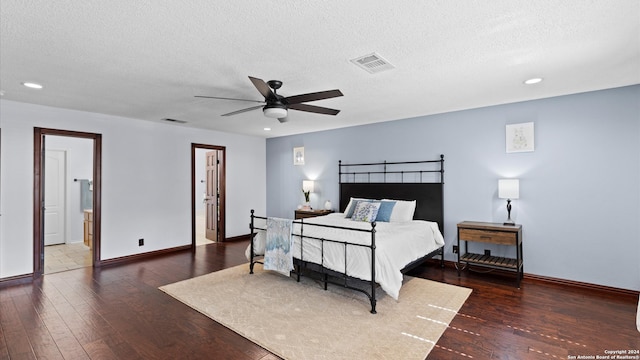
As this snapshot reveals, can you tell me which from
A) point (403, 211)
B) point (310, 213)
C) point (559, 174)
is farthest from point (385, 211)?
point (559, 174)

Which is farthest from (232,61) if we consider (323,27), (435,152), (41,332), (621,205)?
(621,205)

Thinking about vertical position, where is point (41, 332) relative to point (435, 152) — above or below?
below

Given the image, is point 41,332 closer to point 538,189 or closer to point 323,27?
point 323,27

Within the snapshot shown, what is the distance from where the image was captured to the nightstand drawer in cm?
395

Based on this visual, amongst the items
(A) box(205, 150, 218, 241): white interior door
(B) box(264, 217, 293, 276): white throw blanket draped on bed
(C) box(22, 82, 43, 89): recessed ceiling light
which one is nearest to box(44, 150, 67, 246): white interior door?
(A) box(205, 150, 218, 241): white interior door

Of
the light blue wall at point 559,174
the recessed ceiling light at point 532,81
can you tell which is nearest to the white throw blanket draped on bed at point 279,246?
the light blue wall at point 559,174

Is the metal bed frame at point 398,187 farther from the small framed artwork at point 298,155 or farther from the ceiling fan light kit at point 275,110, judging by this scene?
the ceiling fan light kit at point 275,110

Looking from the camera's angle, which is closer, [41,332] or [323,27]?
[323,27]

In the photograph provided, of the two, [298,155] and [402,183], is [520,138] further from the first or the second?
[298,155]

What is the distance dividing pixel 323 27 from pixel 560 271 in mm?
4298

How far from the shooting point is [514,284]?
400cm

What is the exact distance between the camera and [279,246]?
4004 mm

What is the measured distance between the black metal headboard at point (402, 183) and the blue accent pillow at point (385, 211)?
0.45 metres

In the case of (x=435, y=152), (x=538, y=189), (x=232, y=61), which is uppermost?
(x=232, y=61)
